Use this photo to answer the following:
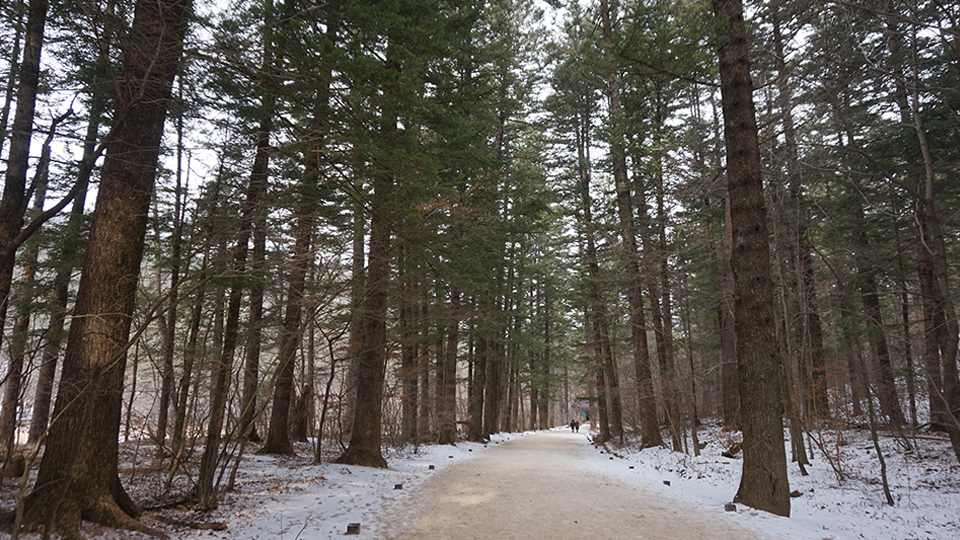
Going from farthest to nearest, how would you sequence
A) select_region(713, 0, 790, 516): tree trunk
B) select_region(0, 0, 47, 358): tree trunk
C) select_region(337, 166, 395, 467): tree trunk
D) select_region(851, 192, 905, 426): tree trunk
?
select_region(851, 192, 905, 426): tree trunk
select_region(337, 166, 395, 467): tree trunk
select_region(0, 0, 47, 358): tree trunk
select_region(713, 0, 790, 516): tree trunk

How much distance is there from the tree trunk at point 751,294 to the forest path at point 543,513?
950 mm

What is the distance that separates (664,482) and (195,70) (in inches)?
386

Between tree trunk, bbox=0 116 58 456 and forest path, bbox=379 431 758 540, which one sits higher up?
tree trunk, bbox=0 116 58 456

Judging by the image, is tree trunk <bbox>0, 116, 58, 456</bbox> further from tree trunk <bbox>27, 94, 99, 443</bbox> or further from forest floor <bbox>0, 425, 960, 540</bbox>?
forest floor <bbox>0, 425, 960, 540</bbox>

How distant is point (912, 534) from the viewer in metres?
4.99

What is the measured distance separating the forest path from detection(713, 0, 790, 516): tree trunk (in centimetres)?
95

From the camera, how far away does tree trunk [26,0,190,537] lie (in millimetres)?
4285

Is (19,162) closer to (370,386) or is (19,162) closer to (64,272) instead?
(64,272)

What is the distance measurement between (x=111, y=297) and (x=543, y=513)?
568cm

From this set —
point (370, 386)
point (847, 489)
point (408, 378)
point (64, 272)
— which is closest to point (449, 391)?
point (408, 378)

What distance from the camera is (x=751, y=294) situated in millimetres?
6359

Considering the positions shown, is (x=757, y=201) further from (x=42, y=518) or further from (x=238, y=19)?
(x=42, y=518)

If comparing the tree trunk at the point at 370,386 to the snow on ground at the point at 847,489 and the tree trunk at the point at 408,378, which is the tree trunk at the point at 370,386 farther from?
the snow on ground at the point at 847,489

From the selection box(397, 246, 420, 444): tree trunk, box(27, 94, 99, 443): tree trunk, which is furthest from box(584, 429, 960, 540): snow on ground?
box(27, 94, 99, 443): tree trunk
